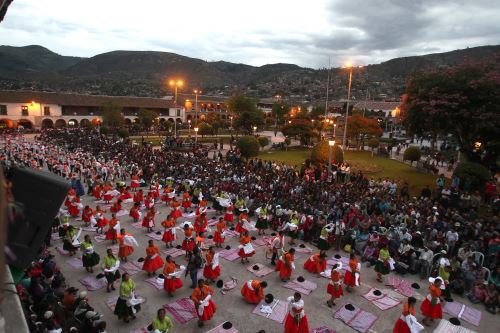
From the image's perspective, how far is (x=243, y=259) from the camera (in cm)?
1312

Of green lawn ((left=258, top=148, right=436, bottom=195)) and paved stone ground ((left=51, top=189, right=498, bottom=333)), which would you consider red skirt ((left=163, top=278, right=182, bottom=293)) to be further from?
green lawn ((left=258, top=148, right=436, bottom=195))

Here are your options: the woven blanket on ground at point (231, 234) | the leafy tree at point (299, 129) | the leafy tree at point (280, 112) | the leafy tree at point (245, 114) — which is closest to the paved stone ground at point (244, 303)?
the woven blanket on ground at point (231, 234)

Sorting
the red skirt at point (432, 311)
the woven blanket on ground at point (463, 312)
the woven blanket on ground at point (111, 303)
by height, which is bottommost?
the woven blanket on ground at point (111, 303)

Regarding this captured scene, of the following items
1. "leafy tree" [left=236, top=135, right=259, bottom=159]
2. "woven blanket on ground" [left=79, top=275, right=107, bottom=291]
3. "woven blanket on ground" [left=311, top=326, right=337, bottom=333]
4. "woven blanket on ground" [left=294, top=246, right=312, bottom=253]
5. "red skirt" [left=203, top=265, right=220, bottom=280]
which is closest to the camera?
"woven blanket on ground" [left=311, top=326, right=337, bottom=333]

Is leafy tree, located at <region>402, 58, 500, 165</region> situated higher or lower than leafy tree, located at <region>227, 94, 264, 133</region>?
higher

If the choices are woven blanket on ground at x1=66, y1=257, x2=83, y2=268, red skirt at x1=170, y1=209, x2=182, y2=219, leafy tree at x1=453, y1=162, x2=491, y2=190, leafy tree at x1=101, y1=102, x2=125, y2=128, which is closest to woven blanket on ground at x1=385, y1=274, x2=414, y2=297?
red skirt at x1=170, y1=209, x2=182, y2=219

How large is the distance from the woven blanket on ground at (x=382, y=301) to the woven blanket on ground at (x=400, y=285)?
0.72 m

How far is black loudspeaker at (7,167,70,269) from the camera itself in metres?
4.03

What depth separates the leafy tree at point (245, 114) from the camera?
50.9 m

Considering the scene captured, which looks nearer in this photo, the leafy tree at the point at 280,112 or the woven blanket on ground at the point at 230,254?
the woven blanket on ground at the point at 230,254

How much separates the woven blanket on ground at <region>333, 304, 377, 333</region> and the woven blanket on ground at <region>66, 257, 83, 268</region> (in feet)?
29.2

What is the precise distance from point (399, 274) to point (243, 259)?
18.7 ft

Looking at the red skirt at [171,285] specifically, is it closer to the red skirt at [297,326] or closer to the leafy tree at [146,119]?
the red skirt at [297,326]

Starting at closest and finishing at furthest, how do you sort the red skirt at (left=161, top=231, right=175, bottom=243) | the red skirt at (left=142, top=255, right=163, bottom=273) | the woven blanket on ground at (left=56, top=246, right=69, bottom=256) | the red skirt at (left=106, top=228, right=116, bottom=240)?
the red skirt at (left=142, top=255, right=163, bottom=273) < the woven blanket on ground at (left=56, top=246, right=69, bottom=256) < the red skirt at (left=161, top=231, right=175, bottom=243) < the red skirt at (left=106, top=228, right=116, bottom=240)
